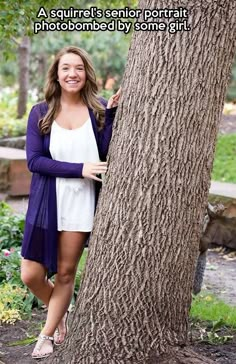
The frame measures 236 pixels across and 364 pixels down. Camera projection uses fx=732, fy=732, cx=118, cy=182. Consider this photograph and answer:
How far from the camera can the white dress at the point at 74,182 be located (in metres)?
4.14

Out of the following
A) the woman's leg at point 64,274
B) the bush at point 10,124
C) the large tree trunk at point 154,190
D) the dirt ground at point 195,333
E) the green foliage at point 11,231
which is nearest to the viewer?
the large tree trunk at point 154,190

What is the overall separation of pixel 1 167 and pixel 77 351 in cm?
719

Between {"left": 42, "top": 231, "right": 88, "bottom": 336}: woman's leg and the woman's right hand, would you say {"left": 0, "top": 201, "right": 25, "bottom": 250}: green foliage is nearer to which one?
{"left": 42, "top": 231, "right": 88, "bottom": 336}: woman's leg

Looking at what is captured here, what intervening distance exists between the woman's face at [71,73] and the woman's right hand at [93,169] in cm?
48

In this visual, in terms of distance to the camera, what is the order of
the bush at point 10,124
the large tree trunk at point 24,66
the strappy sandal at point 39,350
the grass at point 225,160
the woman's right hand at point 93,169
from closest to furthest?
the woman's right hand at point 93,169 → the strappy sandal at point 39,350 → the grass at point 225,160 → the bush at point 10,124 → the large tree trunk at point 24,66

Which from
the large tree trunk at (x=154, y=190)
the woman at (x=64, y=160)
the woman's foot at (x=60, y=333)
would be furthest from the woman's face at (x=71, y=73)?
the woman's foot at (x=60, y=333)

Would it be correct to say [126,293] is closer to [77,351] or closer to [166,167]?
[77,351]

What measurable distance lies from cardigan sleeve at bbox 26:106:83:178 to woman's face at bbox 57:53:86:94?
231mm

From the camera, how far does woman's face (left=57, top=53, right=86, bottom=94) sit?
4184 millimetres

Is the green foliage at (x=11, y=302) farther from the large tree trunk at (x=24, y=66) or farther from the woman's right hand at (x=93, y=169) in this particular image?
the large tree trunk at (x=24, y=66)

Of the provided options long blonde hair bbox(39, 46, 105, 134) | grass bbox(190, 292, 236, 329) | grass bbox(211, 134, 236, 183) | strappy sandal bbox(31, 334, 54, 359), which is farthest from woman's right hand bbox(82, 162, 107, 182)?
grass bbox(211, 134, 236, 183)

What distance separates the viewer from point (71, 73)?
4180 mm

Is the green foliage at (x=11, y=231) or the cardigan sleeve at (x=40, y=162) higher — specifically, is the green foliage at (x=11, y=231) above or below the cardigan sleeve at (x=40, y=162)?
below

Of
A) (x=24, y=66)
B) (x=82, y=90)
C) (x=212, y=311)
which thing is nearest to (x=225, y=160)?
(x=24, y=66)
